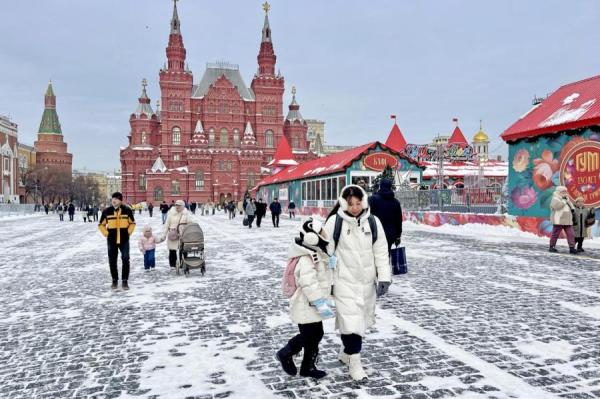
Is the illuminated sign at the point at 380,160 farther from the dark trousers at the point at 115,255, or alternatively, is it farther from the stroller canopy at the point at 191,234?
the dark trousers at the point at 115,255

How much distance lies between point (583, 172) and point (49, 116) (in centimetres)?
12912

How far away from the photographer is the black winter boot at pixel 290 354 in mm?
3738

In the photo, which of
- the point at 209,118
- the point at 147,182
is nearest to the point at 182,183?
the point at 147,182

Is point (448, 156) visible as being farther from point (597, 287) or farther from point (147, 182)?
point (147, 182)

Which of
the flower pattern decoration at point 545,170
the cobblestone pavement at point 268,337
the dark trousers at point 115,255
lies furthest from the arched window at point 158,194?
the dark trousers at point 115,255

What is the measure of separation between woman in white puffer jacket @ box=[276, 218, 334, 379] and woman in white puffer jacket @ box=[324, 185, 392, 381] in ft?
0.51

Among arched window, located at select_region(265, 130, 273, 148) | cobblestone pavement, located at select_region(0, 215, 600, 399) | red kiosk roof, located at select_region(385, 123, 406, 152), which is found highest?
arched window, located at select_region(265, 130, 273, 148)

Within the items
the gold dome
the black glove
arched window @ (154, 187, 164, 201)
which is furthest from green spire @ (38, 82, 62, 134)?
the black glove

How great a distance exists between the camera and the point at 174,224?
9453 mm

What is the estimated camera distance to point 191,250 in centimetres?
896

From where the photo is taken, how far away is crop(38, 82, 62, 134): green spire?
382 ft

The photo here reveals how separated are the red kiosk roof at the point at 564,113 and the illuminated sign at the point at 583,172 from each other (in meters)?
0.78

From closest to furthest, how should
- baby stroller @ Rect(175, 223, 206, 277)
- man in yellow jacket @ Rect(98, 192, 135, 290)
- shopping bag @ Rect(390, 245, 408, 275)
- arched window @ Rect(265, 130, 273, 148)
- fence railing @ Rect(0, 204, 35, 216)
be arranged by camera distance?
shopping bag @ Rect(390, 245, 408, 275) → man in yellow jacket @ Rect(98, 192, 135, 290) → baby stroller @ Rect(175, 223, 206, 277) → fence railing @ Rect(0, 204, 35, 216) → arched window @ Rect(265, 130, 273, 148)

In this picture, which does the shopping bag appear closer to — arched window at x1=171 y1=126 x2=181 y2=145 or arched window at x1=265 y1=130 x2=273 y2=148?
arched window at x1=171 y1=126 x2=181 y2=145
